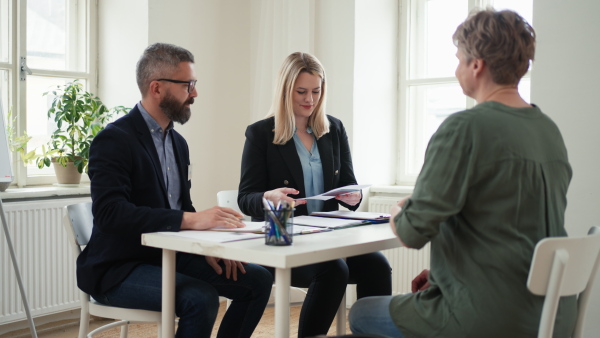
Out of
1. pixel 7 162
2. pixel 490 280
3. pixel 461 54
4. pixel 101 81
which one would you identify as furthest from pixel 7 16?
pixel 490 280

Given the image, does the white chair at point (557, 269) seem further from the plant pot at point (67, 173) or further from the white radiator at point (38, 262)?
the plant pot at point (67, 173)

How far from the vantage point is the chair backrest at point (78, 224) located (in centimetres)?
236

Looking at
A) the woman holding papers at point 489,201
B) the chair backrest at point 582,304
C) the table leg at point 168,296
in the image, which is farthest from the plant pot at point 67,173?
the chair backrest at point 582,304

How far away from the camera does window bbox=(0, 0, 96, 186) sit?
373cm

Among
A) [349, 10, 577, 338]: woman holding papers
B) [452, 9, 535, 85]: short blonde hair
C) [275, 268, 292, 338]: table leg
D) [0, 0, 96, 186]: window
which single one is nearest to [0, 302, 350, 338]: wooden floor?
[0, 0, 96, 186]: window

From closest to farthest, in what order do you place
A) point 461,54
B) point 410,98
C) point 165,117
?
point 461,54 → point 165,117 → point 410,98

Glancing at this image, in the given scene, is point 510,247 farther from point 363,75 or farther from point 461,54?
point 363,75

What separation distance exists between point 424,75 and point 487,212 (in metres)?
2.82

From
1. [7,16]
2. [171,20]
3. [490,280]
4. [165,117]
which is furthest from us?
[171,20]

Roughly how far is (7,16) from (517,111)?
121 inches

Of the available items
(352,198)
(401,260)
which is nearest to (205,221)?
(352,198)

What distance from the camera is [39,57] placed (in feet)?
12.8

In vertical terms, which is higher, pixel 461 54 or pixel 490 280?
pixel 461 54

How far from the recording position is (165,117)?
96.7 inches
